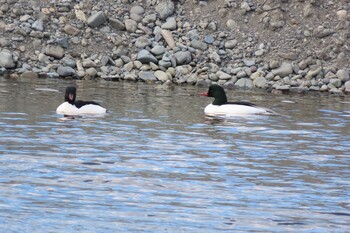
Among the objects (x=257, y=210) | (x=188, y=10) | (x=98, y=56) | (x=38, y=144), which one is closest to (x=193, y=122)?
(x=38, y=144)

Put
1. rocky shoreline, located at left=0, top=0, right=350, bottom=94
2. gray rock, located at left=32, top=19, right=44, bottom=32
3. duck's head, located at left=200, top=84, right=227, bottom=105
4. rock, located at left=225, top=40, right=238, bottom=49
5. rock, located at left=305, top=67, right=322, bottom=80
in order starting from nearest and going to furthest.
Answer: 1. duck's head, located at left=200, top=84, right=227, bottom=105
2. rocky shoreline, located at left=0, top=0, right=350, bottom=94
3. rock, located at left=305, top=67, right=322, bottom=80
4. rock, located at left=225, top=40, right=238, bottom=49
5. gray rock, located at left=32, top=19, right=44, bottom=32

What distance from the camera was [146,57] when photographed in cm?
3341

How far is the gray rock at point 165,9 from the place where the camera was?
36312 mm

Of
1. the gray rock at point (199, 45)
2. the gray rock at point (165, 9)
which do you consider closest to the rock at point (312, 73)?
the gray rock at point (199, 45)

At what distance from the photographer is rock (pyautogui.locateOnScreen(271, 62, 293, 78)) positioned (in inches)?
1304

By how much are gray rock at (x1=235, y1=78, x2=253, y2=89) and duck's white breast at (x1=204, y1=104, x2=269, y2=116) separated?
26.1 ft

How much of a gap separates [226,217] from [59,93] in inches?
653

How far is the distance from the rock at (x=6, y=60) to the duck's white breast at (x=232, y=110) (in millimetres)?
10670

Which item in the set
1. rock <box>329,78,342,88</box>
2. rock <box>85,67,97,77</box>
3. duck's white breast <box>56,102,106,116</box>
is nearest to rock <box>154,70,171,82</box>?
rock <box>85,67,97,77</box>

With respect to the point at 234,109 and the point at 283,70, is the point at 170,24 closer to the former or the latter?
the point at 283,70

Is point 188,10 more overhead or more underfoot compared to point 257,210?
more overhead

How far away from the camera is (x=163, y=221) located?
1093 centimetres

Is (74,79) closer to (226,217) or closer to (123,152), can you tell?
(123,152)

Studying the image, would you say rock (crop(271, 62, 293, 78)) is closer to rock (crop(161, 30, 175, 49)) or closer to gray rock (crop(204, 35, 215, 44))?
gray rock (crop(204, 35, 215, 44))
